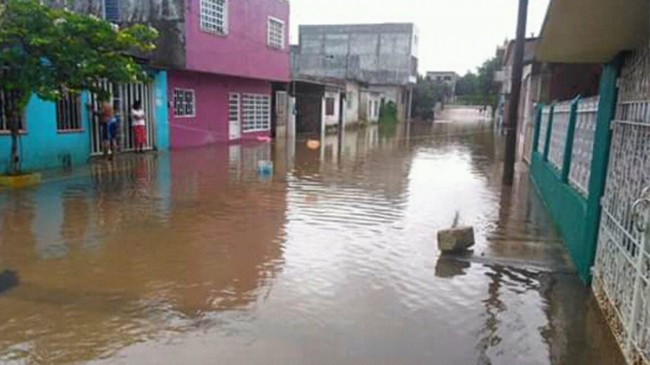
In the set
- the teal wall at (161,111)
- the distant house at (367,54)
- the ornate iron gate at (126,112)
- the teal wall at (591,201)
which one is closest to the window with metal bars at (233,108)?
the teal wall at (161,111)

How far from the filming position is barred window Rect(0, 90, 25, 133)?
10.2 m

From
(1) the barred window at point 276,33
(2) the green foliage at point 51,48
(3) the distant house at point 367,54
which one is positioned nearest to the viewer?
(2) the green foliage at point 51,48

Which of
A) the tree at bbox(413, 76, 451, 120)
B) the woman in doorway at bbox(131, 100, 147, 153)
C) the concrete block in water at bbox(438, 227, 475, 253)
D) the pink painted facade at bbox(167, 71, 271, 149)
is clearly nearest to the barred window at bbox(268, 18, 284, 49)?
the pink painted facade at bbox(167, 71, 271, 149)

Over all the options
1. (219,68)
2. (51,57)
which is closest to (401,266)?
(51,57)

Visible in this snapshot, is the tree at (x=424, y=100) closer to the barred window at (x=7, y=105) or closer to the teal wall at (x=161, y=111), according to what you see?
the teal wall at (x=161, y=111)

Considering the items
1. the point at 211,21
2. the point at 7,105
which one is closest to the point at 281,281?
the point at 7,105

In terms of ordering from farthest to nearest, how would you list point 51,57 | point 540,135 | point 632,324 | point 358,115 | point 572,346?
point 358,115
point 540,135
point 51,57
point 572,346
point 632,324

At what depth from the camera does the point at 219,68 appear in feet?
61.9

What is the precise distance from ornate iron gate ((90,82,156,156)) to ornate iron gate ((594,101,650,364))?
12662 mm

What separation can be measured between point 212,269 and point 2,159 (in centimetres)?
818

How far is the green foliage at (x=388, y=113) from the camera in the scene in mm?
43125

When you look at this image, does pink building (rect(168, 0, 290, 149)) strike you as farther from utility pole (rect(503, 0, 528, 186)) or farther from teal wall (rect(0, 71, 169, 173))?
utility pole (rect(503, 0, 528, 186))

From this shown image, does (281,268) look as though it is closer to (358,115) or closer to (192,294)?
(192,294)

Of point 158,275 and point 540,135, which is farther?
point 540,135
